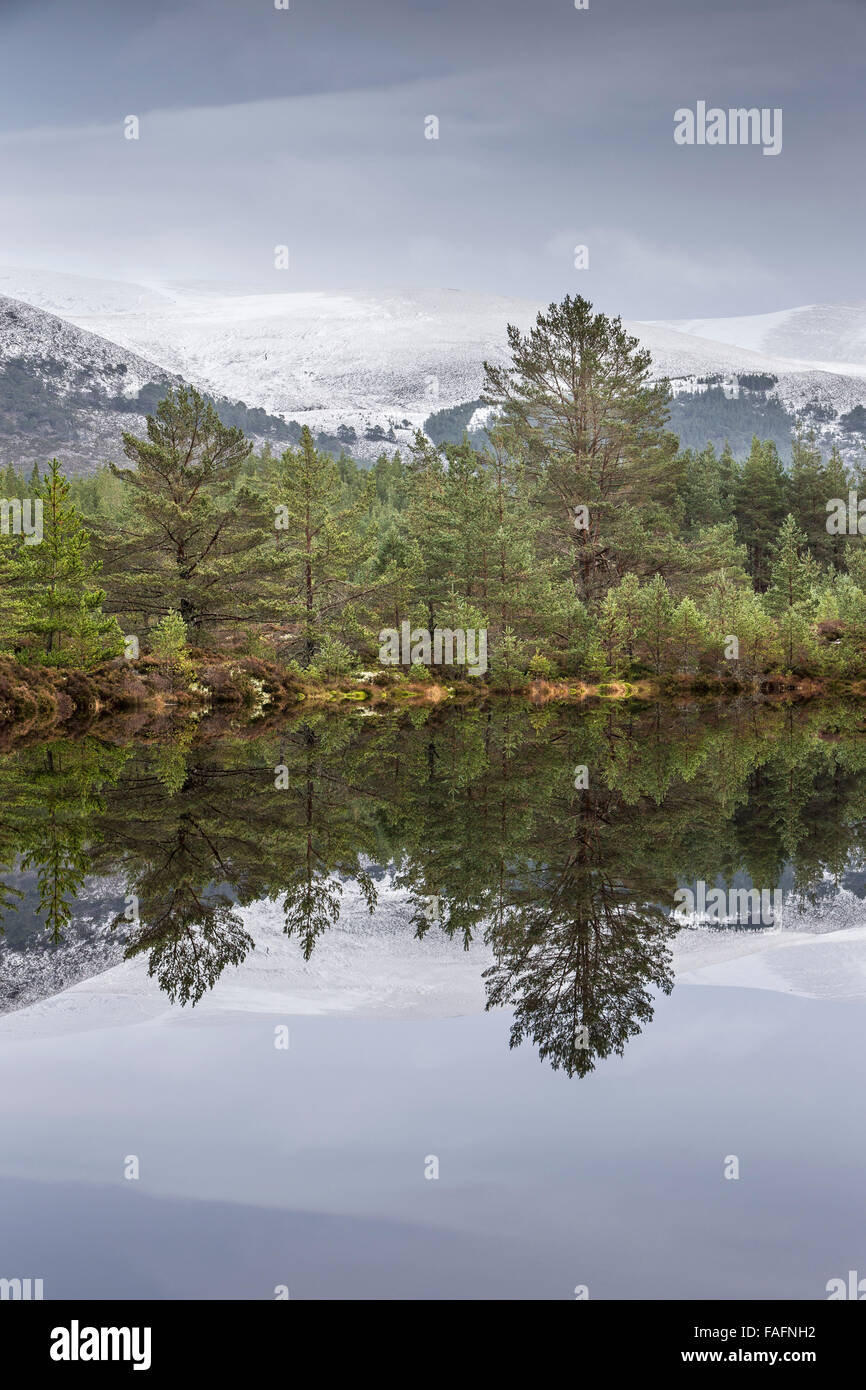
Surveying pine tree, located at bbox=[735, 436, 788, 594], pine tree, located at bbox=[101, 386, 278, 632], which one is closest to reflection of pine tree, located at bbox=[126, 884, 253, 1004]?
pine tree, located at bbox=[101, 386, 278, 632]

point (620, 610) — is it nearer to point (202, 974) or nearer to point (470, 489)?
point (470, 489)

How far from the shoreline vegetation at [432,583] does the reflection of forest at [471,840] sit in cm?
1227

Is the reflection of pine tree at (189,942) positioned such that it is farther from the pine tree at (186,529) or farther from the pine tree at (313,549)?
the pine tree at (313,549)

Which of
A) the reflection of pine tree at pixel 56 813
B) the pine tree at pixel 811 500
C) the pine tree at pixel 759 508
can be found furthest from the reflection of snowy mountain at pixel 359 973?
the pine tree at pixel 811 500

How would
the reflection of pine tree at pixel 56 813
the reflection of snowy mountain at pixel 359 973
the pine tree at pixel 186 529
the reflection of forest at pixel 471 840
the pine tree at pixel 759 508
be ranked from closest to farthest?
the reflection of snowy mountain at pixel 359 973, the reflection of forest at pixel 471 840, the reflection of pine tree at pixel 56 813, the pine tree at pixel 186 529, the pine tree at pixel 759 508

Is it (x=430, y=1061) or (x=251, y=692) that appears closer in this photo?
(x=430, y=1061)

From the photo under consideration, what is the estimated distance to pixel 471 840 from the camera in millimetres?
10695

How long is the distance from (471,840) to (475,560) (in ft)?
104

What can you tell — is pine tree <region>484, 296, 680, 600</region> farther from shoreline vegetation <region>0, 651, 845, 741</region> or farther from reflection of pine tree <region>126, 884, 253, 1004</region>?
reflection of pine tree <region>126, 884, 253, 1004</region>

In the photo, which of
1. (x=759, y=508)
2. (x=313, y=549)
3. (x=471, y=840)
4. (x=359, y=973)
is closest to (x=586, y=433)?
(x=313, y=549)

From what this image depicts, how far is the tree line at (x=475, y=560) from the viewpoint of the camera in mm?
35188

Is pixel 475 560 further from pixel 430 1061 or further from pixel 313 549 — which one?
pixel 430 1061

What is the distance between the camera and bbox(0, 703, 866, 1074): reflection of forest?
252 inches

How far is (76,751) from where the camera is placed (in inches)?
796
